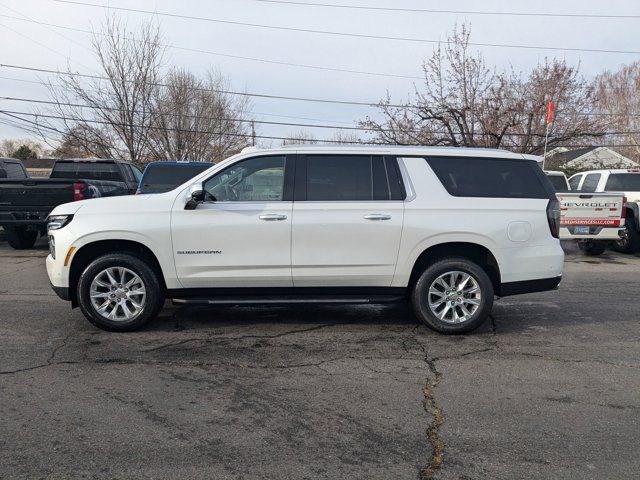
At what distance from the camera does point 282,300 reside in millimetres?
6086

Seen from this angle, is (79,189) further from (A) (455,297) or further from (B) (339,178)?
(A) (455,297)

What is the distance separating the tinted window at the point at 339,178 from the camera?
6090 millimetres

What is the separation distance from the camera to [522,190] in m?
6.23

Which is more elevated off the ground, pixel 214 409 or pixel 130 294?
pixel 130 294

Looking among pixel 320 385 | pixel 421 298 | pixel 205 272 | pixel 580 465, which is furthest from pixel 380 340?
pixel 580 465

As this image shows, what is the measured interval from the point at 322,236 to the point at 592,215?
27.8 ft

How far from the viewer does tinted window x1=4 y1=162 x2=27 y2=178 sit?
51.3 ft

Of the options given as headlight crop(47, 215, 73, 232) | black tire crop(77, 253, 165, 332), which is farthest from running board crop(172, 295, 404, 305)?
headlight crop(47, 215, 73, 232)

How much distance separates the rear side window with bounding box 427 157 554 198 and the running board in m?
1.40

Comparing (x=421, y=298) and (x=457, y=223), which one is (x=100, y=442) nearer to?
(x=421, y=298)

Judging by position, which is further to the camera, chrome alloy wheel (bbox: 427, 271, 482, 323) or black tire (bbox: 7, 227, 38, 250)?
black tire (bbox: 7, 227, 38, 250)

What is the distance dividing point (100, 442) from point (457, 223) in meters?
3.97

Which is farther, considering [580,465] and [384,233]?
[384,233]

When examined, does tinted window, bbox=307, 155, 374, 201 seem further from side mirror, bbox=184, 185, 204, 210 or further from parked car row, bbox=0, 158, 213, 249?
parked car row, bbox=0, 158, 213, 249
